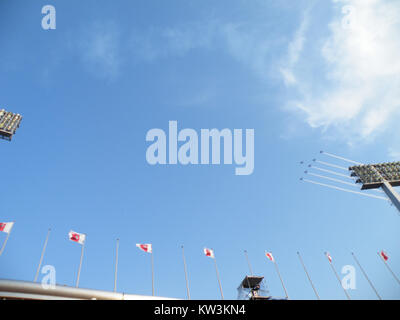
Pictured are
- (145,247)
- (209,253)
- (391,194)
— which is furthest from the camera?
(391,194)

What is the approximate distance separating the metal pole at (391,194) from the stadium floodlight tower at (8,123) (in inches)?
2948

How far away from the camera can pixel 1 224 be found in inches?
1063

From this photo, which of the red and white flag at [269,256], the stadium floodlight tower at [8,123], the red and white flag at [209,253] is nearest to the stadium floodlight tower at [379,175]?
the red and white flag at [269,256]

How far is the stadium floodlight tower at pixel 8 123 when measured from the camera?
42562mm

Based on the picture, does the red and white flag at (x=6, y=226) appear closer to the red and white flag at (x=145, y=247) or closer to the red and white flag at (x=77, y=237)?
the red and white flag at (x=77, y=237)

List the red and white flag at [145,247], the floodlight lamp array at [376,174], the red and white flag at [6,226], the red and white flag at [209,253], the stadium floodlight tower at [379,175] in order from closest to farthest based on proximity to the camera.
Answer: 1. the red and white flag at [6,226]
2. the red and white flag at [145,247]
3. the red and white flag at [209,253]
4. the stadium floodlight tower at [379,175]
5. the floodlight lamp array at [376,174]

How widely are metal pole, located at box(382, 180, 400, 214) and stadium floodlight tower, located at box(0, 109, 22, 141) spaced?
74880 millimetres

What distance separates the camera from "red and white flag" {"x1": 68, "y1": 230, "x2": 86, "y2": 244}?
28516 millimetres

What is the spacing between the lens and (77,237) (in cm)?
2888

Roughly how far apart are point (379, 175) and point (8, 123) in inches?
3068

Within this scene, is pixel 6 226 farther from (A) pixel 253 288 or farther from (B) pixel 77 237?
(A) pixel 253 288

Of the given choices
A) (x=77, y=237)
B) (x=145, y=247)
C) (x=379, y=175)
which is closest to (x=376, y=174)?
(x=379, y=175)
